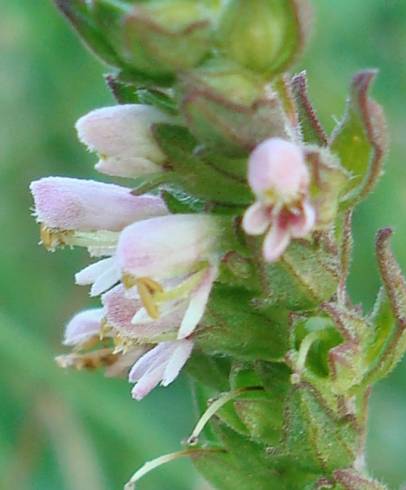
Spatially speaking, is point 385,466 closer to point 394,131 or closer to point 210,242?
point 394,131

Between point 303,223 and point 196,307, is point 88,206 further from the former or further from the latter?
point 303,223

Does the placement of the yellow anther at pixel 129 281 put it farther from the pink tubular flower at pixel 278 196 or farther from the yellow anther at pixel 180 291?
the pink tubular flower at pixel 278 196

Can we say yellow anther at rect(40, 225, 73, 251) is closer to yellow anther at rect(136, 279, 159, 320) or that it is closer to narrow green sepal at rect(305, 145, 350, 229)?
yellow anther at rect(136, 279, 159, 320)

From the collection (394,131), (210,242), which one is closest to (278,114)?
(210,242)

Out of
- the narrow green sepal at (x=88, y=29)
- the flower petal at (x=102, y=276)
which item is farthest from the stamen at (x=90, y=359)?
the narrow green sepal at (x=88, y=29)

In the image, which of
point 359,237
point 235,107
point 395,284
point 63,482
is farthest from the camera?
point 359,237
